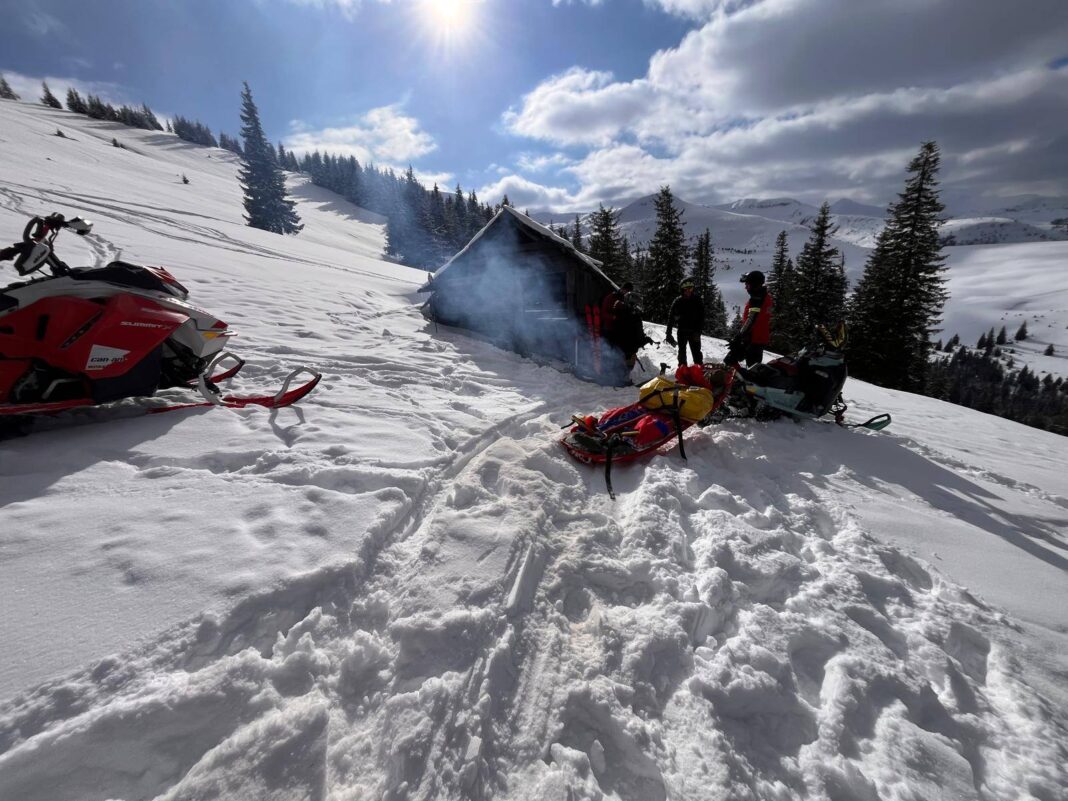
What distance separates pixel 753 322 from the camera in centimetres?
653

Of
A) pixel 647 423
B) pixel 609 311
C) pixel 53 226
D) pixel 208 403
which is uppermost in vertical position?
pixel 609 311

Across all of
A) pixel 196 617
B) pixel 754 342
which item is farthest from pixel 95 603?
pixel 754 342

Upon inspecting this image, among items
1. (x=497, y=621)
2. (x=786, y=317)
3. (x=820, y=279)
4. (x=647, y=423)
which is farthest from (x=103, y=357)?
(x=786, y=317)

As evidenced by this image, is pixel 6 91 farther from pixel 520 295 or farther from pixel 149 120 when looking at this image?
pixel 520 295

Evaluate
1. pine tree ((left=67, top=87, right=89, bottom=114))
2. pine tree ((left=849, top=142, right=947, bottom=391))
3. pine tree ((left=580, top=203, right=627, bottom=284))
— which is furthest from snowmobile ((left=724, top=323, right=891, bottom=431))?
pine tree ((left=67, top=87, right=89, bottom=114))

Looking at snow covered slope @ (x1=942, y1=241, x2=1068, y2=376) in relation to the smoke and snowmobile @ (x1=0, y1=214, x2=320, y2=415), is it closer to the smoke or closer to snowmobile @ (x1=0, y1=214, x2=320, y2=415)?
the smoke

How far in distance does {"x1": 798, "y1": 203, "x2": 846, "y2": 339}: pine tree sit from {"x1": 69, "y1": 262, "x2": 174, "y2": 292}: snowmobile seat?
27.4 metres

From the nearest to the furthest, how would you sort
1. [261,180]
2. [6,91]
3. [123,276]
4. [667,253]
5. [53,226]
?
1. [53,226]
2. [123,276]
3. [667,253]
4. [261,180]
5. [6,91]

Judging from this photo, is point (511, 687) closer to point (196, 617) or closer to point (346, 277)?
point (196, 617)

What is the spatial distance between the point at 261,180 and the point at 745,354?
4075 centimetres

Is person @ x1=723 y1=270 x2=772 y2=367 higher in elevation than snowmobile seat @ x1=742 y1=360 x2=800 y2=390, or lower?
higher

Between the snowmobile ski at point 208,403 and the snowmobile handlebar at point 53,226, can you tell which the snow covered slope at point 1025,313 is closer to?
the snowmobile ski at point 208,403

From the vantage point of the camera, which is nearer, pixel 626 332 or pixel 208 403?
pixel 208 403

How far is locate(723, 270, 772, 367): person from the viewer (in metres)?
6.39
